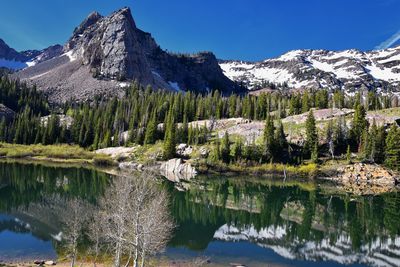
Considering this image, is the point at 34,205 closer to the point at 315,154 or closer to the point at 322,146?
the point at 315,154

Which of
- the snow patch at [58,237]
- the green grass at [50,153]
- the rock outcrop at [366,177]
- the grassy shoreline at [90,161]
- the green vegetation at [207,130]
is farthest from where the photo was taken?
the green grass at [50,153]

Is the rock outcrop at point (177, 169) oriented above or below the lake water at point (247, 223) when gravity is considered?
above

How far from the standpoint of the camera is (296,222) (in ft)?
189

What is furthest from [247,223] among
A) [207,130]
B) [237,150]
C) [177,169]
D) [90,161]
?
[90,161]

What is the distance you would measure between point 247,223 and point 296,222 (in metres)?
8.48

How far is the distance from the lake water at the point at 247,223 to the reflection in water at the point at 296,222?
0.12 meters

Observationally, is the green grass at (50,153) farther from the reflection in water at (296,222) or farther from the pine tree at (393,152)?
the pine tree at (393,152)

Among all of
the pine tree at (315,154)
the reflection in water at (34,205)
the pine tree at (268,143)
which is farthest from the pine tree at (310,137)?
the reflection in water at (34,205)

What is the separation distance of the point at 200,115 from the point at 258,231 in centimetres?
12202

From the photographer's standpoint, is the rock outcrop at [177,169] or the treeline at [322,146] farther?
the treeline at [322,146]

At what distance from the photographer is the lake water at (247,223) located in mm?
38259

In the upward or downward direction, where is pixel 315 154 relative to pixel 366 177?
upward

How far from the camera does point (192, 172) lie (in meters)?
116

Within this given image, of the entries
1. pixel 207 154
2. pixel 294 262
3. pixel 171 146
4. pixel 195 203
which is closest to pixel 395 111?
pixel 207 154
